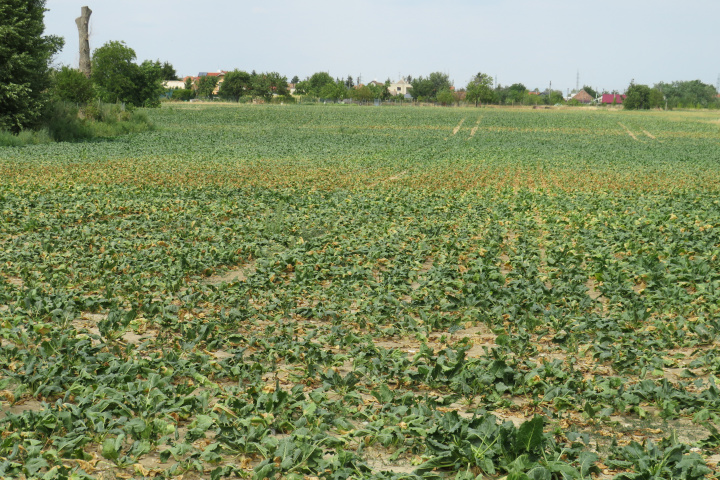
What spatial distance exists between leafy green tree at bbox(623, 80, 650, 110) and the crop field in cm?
12768

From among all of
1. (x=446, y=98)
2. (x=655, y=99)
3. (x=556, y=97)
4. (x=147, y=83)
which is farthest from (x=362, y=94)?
(x=147, y=83)

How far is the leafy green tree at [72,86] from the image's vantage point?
35250 millimetres

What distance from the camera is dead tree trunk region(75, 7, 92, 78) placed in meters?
37.7

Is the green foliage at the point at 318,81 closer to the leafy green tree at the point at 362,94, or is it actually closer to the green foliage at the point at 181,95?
the leafy green tree at the point at 362,94

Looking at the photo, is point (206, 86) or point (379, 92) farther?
point (379, 92)

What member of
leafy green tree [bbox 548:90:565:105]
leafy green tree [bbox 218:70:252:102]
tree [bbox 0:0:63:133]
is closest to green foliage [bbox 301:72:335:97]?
leafy green tree [bbox 218:70:252:102]

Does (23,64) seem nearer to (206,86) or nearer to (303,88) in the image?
(206,86)

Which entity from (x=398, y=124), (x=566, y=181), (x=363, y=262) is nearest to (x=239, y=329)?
(x=363, y=262)

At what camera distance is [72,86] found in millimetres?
35375

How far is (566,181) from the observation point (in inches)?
789

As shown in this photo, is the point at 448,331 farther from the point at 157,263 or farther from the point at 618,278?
the point at 157,263

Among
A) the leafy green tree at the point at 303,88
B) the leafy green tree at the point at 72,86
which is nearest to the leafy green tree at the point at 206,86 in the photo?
the leafy green tree at the point at 303,88

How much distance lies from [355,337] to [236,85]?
130 m

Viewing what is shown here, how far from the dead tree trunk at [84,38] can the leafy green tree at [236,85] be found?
9219 centimetres
